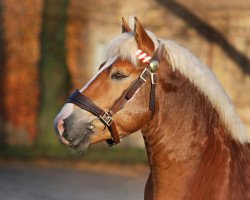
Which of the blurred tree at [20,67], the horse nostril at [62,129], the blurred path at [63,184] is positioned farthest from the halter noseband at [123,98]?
the blurred tree at [20,67]

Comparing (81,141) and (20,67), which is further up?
(20,67)

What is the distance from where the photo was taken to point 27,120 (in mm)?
11938

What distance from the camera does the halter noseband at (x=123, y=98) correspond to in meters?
3.01

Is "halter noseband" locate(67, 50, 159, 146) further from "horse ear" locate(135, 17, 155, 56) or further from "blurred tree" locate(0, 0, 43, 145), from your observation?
"blurred tree" locate(0, 0, 43, 145)

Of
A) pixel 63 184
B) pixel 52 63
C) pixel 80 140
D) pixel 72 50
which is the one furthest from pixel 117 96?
pixel 72 50

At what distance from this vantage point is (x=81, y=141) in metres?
3.07

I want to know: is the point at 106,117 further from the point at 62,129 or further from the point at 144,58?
the point at 144,58

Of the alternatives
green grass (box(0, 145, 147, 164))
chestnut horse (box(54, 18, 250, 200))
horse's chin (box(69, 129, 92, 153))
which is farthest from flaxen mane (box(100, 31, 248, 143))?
green grass (box(0, 145, 147, 164))

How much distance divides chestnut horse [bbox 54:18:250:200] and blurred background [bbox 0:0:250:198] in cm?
797

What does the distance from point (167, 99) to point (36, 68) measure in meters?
9.10

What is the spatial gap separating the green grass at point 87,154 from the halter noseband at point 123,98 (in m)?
7.98

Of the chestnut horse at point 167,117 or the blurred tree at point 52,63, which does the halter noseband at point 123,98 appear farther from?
the blurred tree at point 52,63

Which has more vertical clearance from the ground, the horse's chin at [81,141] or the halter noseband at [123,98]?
the halter noseband at [123,98]

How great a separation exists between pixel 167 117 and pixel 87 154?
8.16 meters
